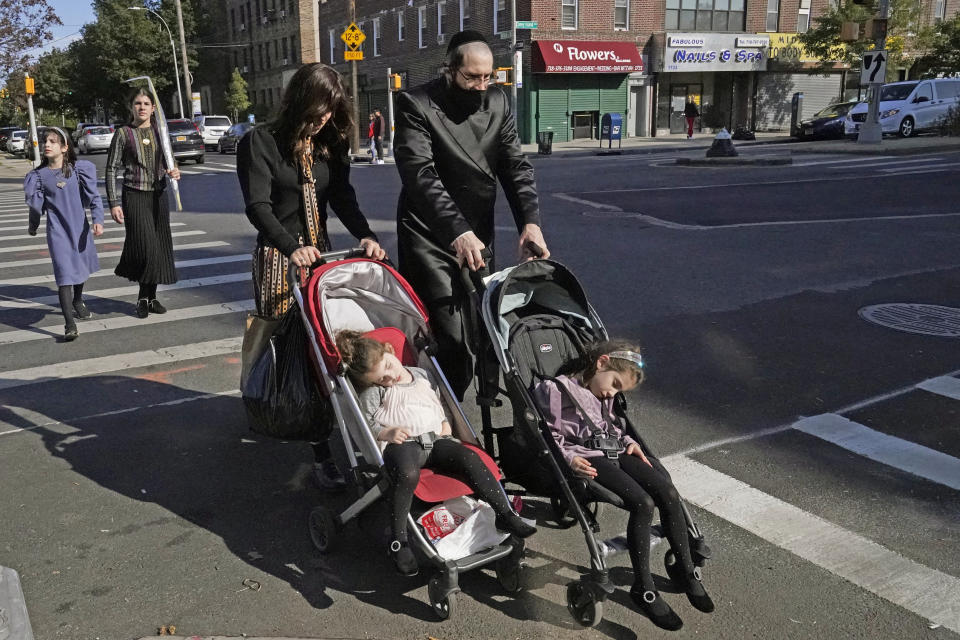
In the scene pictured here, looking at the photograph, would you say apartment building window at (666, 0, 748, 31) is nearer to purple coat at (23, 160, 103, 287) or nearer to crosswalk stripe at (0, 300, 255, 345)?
crosswalk stripe at (0, 300, 255, 345)

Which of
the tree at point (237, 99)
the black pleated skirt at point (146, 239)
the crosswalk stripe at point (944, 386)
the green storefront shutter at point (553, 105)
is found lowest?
the crosswalk stripe at point (944, 386)

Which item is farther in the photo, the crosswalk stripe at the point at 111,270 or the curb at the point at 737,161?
the curb at the point at 737,161

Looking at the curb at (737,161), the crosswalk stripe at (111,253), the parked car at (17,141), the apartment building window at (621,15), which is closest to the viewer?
the crosswalk stripe at (111,253)

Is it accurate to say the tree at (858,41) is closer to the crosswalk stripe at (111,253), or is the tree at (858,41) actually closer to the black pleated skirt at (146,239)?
the crosswalk stripe at (111,253)

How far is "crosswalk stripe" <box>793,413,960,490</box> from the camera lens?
4457 mm

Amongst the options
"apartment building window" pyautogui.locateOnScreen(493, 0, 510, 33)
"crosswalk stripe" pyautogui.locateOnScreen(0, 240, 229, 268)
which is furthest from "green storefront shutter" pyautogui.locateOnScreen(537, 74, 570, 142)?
"crosswalk stripe" pyautogui.locateOnScreen(0, 240, 229, 268)

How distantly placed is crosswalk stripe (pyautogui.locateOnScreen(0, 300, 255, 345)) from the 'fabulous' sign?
36.9m

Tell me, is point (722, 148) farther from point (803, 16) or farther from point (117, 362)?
point (803, 16)

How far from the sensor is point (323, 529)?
12.2 feet

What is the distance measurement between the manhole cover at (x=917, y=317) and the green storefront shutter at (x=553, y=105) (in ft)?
108

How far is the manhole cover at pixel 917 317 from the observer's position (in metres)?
7.04

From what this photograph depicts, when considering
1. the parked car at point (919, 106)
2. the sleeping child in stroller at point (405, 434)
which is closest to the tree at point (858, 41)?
the parked car at point (919, 106)

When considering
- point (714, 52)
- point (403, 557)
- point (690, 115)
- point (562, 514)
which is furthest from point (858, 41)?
point (403, 557)

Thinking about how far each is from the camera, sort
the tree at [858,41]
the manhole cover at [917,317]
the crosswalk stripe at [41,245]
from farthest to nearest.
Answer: the tree at [858,41] → the crosswalk stripe at [41,245] → the manhole cover at [917,317]
